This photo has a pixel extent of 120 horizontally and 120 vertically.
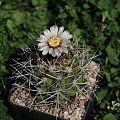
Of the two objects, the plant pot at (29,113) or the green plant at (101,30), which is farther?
the green plant at (101,30)

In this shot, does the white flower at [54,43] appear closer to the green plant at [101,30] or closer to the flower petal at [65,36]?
the flower petal at [65,36]

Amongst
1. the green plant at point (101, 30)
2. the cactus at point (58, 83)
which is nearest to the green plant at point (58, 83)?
the cactus at point (58, 83)

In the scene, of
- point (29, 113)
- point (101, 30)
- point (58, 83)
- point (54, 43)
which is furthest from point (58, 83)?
point (101, 30)

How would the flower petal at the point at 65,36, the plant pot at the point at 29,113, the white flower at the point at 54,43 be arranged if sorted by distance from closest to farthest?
the white flower at the point at 54,43 → the flower petal at the point at 65,36 → the plant pot at the point at 29,113

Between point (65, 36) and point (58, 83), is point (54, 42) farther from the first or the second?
point (58, 83)

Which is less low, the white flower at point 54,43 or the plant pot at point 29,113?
the white flower at point 54,43

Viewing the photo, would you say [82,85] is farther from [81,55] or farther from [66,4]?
[66,4]
